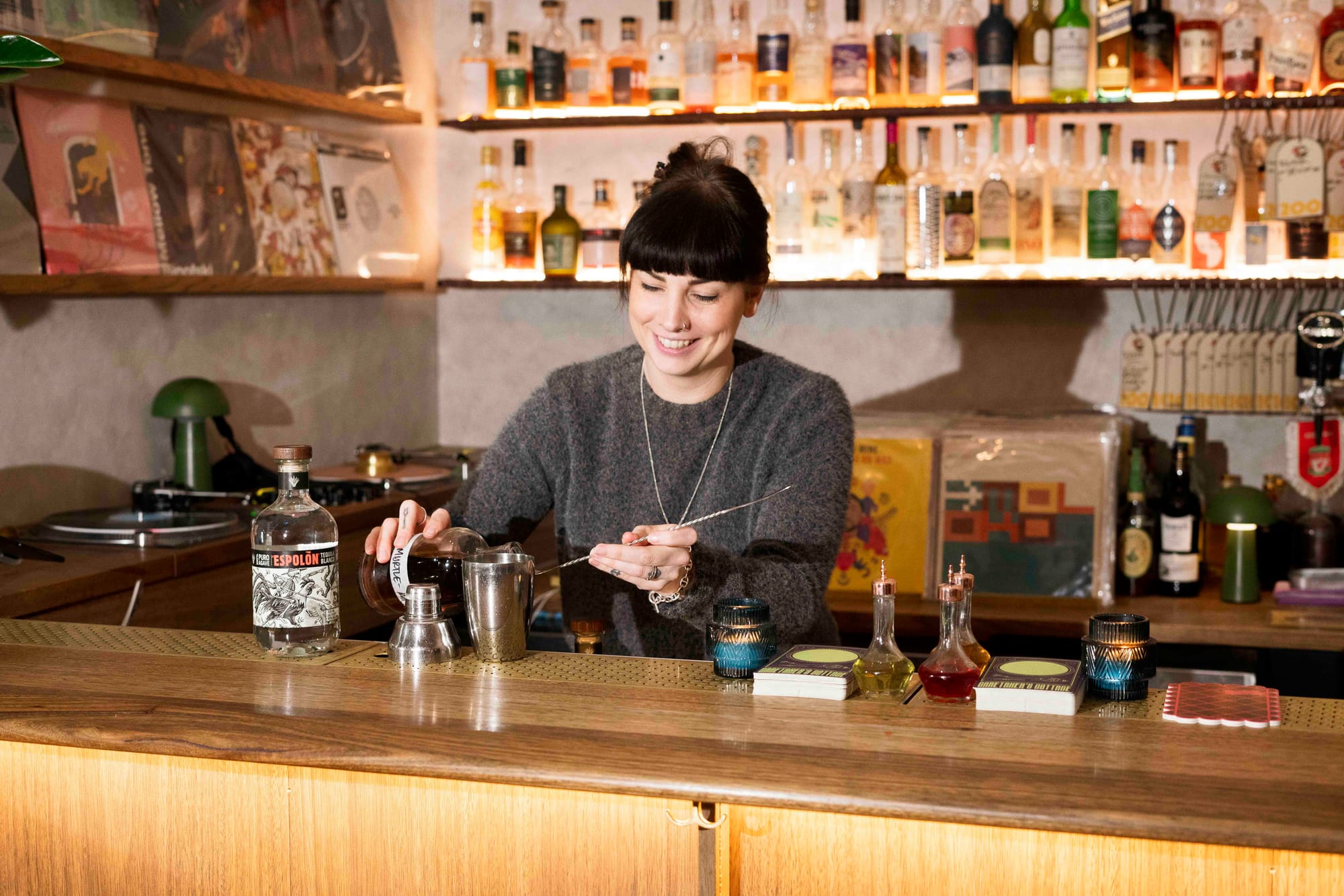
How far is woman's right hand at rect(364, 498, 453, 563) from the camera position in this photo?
1.58m

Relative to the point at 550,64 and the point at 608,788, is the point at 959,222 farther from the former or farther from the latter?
the point at 608,788

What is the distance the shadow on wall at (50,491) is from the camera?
8.14 ft

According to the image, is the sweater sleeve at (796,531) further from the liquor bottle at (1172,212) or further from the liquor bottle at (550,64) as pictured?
the liquor bottle at (550,64)

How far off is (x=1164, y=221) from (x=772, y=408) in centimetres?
154

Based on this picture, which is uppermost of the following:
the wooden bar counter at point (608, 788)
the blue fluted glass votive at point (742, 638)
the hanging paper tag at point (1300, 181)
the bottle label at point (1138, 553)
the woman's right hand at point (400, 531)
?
the hanging paper tag at point (1300, 181)

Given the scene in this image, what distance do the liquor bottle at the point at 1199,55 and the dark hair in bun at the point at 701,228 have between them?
5.33ft

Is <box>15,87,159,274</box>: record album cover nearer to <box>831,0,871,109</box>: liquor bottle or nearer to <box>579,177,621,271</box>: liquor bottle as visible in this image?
<box>579,177,621,271</box>: liquor bottle

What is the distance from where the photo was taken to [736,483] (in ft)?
6.23

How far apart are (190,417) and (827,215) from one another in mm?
1475

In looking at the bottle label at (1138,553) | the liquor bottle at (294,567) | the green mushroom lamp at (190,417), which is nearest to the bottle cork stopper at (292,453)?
the liquor bottle at (294,567)

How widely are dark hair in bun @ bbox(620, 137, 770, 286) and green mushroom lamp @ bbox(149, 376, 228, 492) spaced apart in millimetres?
1291

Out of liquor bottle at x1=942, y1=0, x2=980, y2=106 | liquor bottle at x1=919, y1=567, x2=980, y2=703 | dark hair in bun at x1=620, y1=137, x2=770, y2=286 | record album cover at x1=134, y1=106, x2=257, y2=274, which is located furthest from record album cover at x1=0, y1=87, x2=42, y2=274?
liquor bottle at x1=942, y1=0, x2=980, y2=106

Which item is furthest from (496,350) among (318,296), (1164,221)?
(1164,221)

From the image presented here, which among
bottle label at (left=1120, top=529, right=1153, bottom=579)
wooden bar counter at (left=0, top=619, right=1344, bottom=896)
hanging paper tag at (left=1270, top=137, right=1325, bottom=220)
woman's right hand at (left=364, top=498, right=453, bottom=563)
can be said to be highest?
hanging paper tag at (left=1270, top=137, right=1325, bottom=220)
